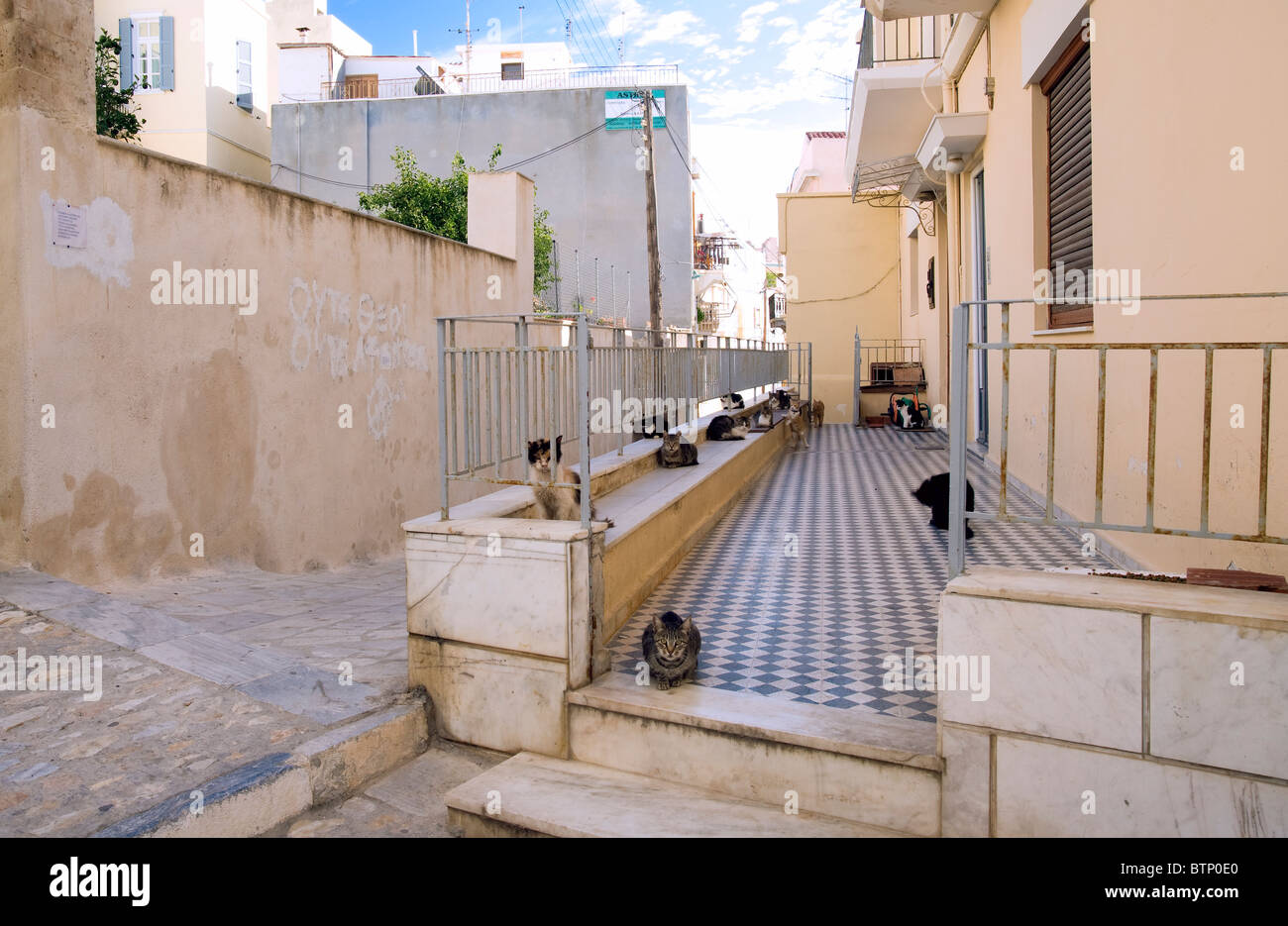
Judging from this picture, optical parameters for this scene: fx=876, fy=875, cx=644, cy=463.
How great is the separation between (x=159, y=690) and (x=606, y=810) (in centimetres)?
202

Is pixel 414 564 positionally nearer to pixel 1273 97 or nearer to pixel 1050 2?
pixel 1273 97

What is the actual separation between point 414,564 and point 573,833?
151 centimetres

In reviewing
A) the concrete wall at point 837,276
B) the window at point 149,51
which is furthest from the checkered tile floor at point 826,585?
the window at point 149,51

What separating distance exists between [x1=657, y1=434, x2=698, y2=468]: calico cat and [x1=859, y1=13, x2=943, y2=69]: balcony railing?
25.0 ft

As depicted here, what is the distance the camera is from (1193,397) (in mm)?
3928

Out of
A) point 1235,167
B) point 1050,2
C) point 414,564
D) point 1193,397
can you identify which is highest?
point 1050,2

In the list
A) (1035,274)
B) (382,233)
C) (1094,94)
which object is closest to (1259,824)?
(1094,94)

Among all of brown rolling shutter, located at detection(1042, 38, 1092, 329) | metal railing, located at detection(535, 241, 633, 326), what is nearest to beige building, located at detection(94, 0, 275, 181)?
metal railing, located at detection(535, 241, 633, 326)

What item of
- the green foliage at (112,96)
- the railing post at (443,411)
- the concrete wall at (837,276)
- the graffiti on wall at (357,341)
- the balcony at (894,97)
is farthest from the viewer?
the concrete wall at (837,276)

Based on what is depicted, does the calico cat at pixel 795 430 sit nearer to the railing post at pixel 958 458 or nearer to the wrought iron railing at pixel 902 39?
the wrought iron railing at pixel 902 39

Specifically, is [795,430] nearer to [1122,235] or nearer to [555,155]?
[1122,235]

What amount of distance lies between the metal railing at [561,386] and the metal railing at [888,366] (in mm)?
2450

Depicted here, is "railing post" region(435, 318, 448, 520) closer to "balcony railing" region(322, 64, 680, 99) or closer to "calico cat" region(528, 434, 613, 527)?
"calico cat" region(528, 434, 613, 527)

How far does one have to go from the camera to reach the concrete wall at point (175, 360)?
15.8ft
